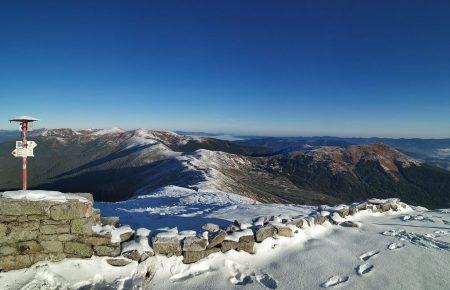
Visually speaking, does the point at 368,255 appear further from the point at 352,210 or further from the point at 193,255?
the point at 193,255

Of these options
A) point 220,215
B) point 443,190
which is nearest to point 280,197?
point 220,215

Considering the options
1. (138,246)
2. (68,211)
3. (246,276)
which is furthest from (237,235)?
(68,211)

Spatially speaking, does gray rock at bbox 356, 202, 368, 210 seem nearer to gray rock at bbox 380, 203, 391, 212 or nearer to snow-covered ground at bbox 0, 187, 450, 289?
gray rock at bbox 380, 203, 391, 212

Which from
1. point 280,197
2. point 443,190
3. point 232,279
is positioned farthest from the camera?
point 443,190

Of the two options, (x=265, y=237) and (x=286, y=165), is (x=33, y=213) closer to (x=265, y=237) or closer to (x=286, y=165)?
(x=265, y=237)

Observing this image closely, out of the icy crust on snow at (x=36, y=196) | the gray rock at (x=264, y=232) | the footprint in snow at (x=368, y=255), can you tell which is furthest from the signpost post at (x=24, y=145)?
the footprint in snow at (x=368, y=255)

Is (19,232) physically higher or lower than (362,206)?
higher

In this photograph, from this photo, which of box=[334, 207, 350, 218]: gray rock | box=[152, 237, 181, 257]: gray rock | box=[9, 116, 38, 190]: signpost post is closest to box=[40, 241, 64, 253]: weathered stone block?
box=[152, 237, 181, 257]: gray rock
